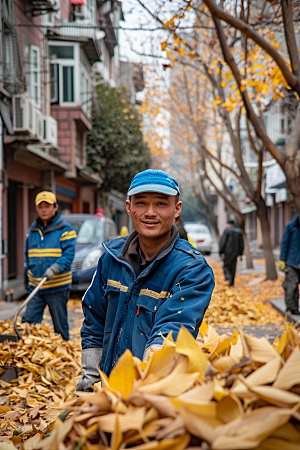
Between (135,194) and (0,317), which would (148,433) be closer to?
(135,194)

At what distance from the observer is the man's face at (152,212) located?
7.97ft

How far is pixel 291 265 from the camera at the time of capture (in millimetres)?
8344

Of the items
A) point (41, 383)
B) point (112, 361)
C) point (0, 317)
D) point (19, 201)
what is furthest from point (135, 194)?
Result: point (19, 201)

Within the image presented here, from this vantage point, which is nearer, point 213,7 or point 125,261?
point 125,261

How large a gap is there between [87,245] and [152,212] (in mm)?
9064

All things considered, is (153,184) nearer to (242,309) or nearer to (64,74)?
(242,309)

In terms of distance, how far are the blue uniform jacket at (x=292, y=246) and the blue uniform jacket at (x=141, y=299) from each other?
6.24 m

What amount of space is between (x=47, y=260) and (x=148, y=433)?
514cm

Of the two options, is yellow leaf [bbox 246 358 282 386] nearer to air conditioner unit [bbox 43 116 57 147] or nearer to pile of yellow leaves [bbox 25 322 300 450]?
pile of yellow leaves [bbox 25 322 300 450]

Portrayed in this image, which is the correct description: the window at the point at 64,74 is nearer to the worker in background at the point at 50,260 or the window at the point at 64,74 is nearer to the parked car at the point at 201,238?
the parked car at the point at 201,238

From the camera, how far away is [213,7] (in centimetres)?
628

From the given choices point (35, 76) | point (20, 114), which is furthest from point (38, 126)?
point (35, 76)

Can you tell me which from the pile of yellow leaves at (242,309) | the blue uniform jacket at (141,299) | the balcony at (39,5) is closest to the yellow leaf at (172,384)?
the blue uniform jacket at (141,299)

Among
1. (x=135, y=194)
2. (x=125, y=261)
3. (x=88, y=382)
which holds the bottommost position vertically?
(x=88, y=382)
